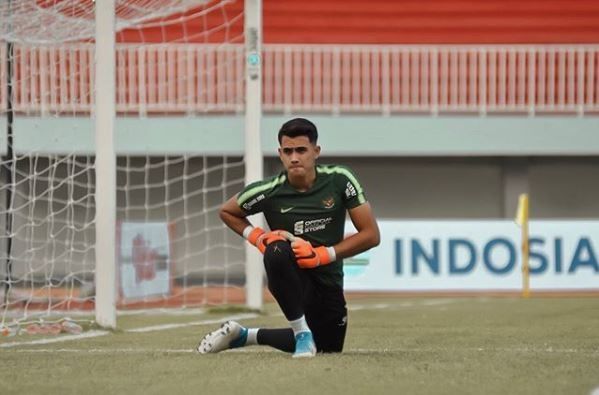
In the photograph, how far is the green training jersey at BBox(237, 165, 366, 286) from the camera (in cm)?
779

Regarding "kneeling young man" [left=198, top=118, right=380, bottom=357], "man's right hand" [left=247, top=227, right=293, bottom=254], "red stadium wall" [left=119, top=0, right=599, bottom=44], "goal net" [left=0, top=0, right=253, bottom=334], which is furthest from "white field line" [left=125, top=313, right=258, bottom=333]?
"red stadium wall" [left=119, top=0, right=599, bottom=44]

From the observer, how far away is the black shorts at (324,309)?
25.8 ft

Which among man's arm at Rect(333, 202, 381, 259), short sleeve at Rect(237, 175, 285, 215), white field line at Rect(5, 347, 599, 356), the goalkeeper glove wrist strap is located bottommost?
white field line at Rect(5, 347, 599, 356)

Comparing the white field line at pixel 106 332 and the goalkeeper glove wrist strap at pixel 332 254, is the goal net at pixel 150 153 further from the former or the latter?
the goalkeeper glove wrist strap at pixel 332 254

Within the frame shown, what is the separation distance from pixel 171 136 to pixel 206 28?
2015 mm

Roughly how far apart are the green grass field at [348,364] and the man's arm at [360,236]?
21.3 inches

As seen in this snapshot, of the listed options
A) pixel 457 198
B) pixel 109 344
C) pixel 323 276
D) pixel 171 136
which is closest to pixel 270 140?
pixel 171 136

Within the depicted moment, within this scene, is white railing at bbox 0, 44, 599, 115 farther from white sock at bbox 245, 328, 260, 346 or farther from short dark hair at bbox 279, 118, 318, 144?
short dark hair at bbox 279, 118, 318, 144

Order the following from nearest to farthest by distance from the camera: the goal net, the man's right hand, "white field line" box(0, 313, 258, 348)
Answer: the man's right hand
"white field line" box(0, 313, 258, 348)
the goal net

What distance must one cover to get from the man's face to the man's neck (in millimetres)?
97

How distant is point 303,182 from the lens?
777cm

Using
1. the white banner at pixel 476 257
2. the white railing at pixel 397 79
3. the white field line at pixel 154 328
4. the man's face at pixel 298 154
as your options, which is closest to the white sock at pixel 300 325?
the man's face at pixel 298 154

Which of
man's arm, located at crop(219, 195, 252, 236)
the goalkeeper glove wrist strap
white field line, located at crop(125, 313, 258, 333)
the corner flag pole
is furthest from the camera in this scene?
the corner flag pole

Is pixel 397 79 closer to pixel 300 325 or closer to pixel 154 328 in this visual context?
pixel 154 328
